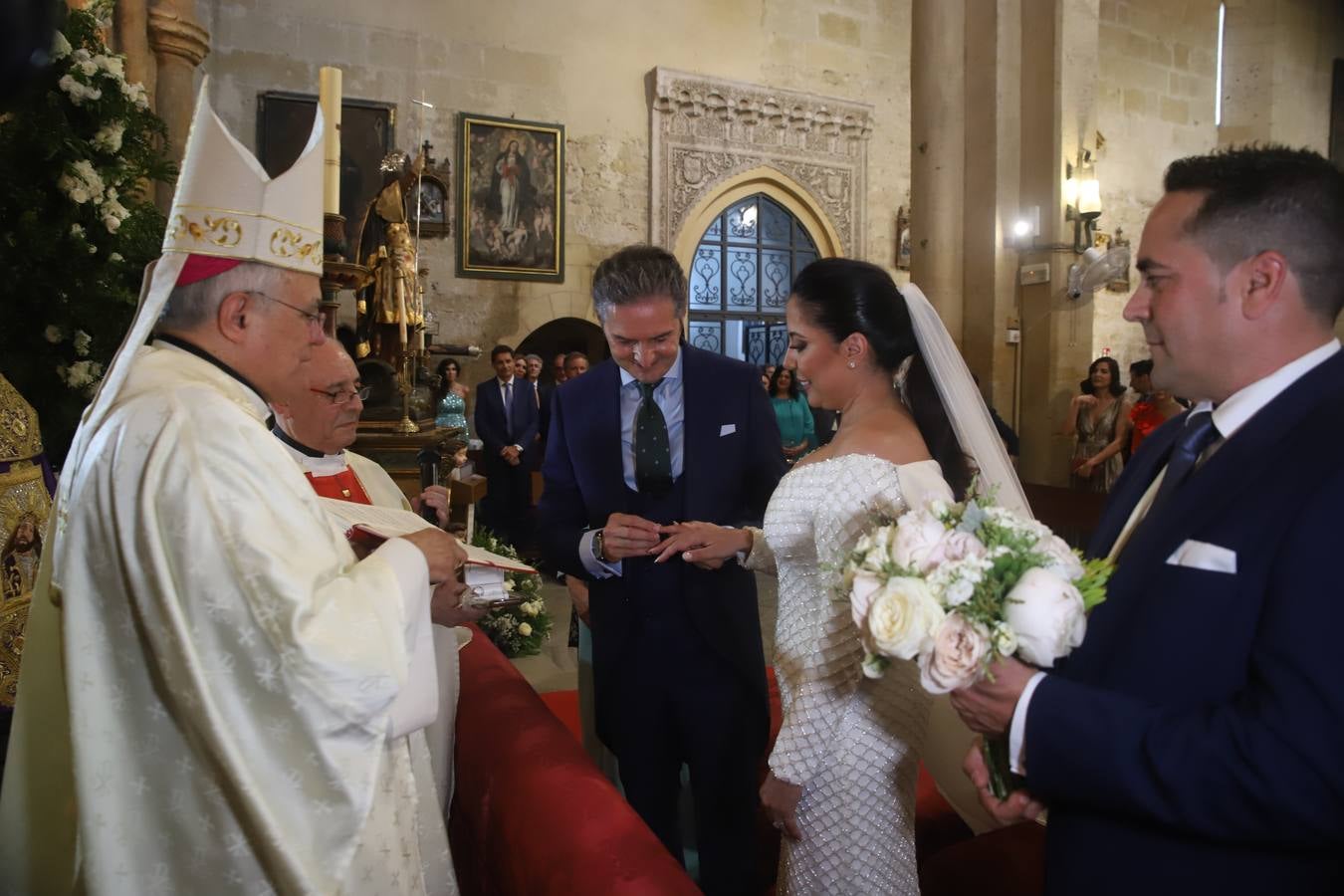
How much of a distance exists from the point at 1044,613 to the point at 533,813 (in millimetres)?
1227

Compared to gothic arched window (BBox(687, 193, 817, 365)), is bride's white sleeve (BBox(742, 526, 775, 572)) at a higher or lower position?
lower

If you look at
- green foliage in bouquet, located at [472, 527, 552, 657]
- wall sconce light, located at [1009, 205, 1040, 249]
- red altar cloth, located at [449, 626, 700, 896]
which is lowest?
green foliage in bouquet, located at [472, 527, 552, 657]

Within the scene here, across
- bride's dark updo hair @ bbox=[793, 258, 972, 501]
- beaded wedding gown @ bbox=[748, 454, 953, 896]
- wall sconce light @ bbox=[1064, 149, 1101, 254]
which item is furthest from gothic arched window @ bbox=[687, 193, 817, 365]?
beaded wedding gown @ bbox=[748, 454, 953, 896]

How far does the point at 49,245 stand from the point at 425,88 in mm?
6370

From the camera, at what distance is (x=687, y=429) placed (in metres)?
2.44

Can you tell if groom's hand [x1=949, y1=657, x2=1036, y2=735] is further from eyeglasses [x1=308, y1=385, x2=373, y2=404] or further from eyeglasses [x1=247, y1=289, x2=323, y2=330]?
eyeglasses [x1=308, y1=385, x2=373, y2=404]

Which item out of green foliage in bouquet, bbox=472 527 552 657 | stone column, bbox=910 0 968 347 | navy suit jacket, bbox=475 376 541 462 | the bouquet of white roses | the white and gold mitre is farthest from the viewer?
navy suit jacket, bbox=475 376 541 462

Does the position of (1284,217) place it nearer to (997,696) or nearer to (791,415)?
→ (997,696)

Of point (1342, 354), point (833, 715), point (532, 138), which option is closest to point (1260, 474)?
point (1342, 354)

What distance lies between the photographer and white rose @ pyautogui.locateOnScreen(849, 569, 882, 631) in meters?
1.19

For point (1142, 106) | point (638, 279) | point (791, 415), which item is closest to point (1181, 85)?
point (1142, 106)

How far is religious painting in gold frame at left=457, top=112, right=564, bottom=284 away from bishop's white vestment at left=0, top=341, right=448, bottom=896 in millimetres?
8104

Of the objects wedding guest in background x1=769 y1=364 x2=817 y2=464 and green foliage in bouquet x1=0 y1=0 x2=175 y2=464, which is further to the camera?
wedding guest in background x1=769 y1=364 x2=817 y2=464

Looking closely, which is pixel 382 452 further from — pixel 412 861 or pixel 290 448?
pixel 412 861
